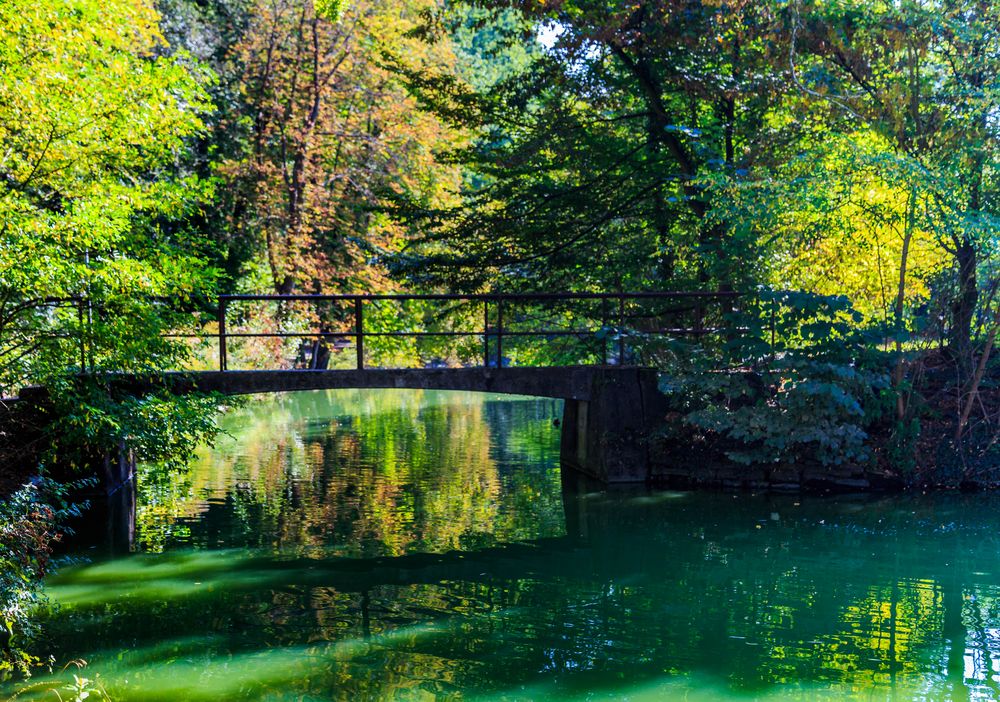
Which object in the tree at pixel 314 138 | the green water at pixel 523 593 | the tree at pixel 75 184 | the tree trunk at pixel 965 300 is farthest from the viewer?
the tree at pixel 314 138

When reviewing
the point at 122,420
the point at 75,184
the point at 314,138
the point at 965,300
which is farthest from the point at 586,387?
the point at 314,138

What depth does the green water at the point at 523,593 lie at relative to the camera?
720 centimetres

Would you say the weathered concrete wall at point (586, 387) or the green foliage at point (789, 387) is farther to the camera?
the weathered concrete wall at point (586, 387)

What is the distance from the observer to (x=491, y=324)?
21.3 metres

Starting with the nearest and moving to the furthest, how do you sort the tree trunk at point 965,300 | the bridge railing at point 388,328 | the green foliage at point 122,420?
the bridge railing at point 388,328 → the green foliage at point 122,420 → the tree trunk at point 965,300

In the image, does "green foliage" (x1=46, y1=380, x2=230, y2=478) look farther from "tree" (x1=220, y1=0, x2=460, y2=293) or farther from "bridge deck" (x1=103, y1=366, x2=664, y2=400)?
"tree" (x1=220, y1=0, x2=460, y2=293)

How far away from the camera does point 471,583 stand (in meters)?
9.84

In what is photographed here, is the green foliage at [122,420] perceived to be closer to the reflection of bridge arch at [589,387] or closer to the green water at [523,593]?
the green water at [523,593]

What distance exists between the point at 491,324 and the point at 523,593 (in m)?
12.3

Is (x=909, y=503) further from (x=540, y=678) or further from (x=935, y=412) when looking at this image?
(x=540, y=678)

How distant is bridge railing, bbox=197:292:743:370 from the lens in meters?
13.6

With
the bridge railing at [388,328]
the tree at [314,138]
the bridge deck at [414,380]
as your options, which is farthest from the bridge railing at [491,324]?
the tree at [314,138]

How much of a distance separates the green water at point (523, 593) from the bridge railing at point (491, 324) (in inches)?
87.3

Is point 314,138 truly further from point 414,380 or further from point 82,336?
point 82,336
